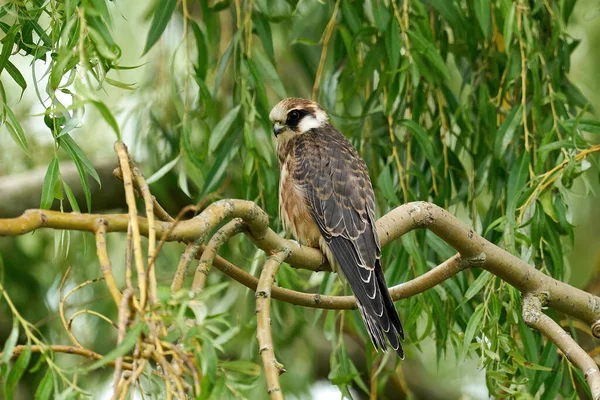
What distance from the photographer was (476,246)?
8.37 ft

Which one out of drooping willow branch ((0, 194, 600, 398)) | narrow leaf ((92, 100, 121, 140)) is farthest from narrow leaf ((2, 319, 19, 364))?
drooping willow branch ((0, 194, 600, 398))

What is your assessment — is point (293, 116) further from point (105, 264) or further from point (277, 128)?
point (105, 264)

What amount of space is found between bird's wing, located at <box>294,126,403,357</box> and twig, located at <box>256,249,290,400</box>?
563 mm

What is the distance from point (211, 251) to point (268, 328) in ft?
0.77

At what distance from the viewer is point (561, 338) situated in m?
2.44

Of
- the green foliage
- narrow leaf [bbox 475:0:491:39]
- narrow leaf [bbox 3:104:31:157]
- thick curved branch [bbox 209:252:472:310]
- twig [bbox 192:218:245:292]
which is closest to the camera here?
twig [bbox 192:218:245:292]

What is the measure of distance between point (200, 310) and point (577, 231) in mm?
4630

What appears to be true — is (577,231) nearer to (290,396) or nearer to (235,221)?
(290,396)

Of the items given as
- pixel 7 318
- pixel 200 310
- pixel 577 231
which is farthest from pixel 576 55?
pixel 200 310

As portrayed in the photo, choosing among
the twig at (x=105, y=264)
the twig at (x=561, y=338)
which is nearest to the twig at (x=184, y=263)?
the twig at (x=105, y=264)

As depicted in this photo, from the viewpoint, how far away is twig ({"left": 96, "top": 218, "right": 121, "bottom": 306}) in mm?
1442

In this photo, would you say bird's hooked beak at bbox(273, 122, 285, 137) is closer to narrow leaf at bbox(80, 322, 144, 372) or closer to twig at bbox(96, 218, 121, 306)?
twig at bbox(96, 218, 121, 306)

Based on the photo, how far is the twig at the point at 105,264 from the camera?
144 cm

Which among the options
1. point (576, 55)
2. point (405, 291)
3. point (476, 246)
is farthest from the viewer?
point (576, 55)
